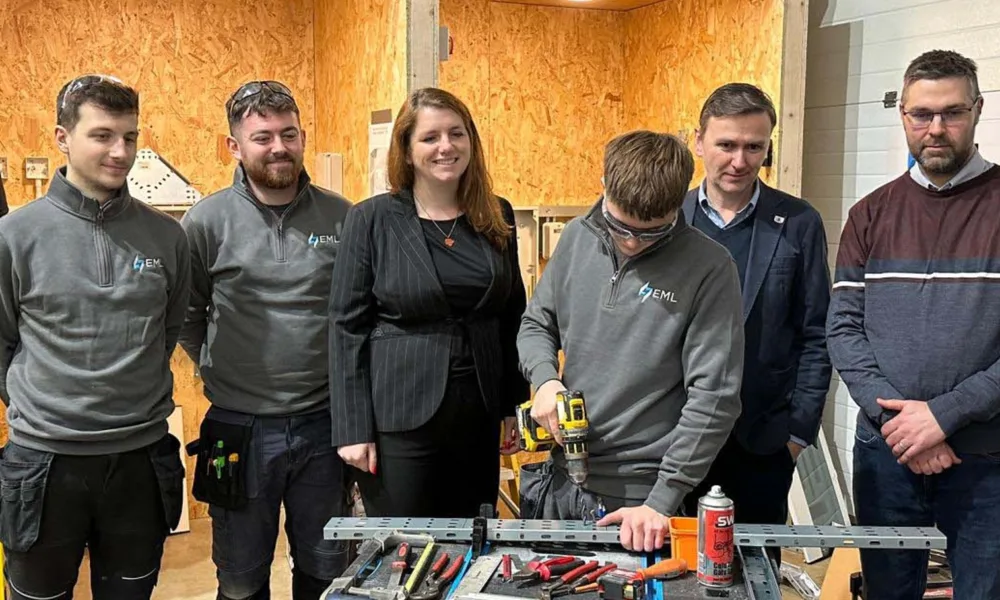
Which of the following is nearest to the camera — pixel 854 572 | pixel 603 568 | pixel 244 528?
pixel 603 568

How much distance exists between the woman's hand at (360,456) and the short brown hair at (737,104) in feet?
3.75

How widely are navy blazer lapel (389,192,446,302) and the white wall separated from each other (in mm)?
2357

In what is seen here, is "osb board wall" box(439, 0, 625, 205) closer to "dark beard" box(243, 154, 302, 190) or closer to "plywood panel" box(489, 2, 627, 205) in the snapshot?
"plywood panel" box(489, 2, 627, 205)

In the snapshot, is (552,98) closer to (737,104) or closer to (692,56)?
(692,56)

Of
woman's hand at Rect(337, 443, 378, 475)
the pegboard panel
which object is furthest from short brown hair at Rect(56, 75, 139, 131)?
the pegboard panel

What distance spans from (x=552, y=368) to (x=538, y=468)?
259 mm

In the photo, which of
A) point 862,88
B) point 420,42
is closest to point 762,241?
point 420,42

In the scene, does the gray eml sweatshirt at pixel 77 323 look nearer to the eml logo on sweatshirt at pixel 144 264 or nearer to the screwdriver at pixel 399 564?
the eml logo on sweatshirt at pixel 144 264

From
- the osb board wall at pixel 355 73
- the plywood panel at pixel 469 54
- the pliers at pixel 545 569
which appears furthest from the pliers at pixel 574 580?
the plywood panel at pixel 469 54

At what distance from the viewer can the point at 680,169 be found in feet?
5.59

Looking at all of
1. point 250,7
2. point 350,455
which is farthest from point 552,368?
point 250,7

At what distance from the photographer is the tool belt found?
228cm

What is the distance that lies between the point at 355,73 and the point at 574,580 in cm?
268

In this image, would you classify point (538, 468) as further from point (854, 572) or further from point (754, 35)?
point (754, 35)
